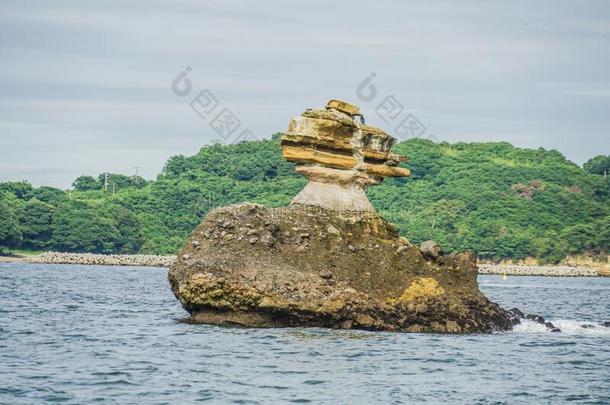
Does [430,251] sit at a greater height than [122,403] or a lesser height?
greater

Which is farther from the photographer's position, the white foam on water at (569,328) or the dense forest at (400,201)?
the dense forest at (400,201)

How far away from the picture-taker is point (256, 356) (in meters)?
24.4

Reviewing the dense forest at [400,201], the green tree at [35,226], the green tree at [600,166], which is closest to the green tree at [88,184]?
the dense forest at [400,201]

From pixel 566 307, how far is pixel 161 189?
103683 millimetres

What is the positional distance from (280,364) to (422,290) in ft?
24.6

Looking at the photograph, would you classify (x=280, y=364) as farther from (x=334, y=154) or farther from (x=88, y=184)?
(x=88, y=184)

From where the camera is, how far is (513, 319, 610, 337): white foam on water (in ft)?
107

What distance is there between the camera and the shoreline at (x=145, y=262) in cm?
10656

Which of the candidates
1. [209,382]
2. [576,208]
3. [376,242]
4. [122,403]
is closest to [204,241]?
[376,242]

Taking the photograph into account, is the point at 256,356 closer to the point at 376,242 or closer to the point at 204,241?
the point at 204,241

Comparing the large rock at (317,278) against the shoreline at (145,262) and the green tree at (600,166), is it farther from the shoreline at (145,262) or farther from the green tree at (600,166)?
the green tree at (600,166)

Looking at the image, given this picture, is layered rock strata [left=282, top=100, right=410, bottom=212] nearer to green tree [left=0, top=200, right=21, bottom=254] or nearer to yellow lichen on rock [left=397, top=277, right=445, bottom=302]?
yellow lichen on rock [left=397, top=277, right=445, bottom=302]

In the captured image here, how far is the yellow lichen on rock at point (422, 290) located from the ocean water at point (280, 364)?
4.41 feet

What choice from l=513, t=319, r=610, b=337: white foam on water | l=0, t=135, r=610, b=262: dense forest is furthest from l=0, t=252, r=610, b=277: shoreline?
l=513, t=319, r=610, b=337: white foam on water
